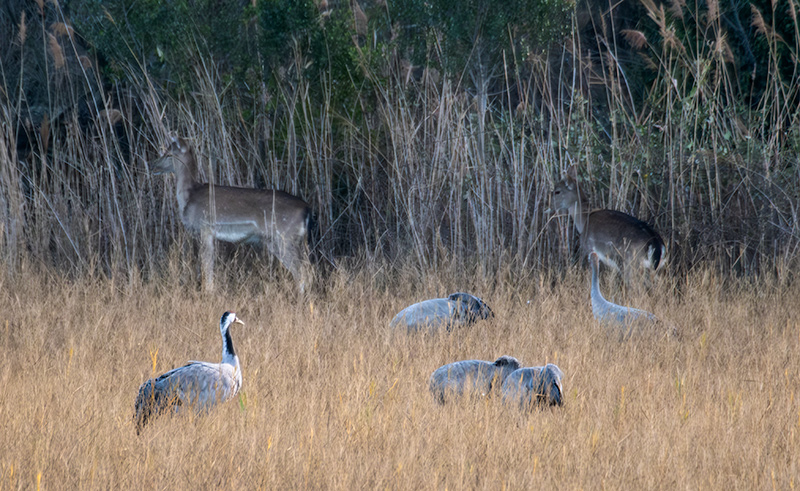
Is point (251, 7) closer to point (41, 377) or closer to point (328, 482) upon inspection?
point (41, 377)

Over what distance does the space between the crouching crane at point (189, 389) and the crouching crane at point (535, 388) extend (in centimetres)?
107

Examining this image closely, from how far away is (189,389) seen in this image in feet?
10.8

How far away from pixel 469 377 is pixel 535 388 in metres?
0.30

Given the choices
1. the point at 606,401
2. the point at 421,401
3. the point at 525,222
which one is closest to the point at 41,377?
the point at 421,401

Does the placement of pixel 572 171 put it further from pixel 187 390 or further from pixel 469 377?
pixel 187 390

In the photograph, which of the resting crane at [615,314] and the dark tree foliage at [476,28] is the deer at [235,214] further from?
the resting crane at [615,314]

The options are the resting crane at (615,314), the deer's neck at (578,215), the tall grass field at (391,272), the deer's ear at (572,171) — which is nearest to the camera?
the tall grass field at (391,272)

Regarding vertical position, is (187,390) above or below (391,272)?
above

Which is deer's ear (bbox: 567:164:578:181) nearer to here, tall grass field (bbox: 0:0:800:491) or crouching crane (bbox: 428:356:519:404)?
tall grass field (bbox: 0:0:800:491)

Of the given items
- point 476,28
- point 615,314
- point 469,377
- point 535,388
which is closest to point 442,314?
point 615,314

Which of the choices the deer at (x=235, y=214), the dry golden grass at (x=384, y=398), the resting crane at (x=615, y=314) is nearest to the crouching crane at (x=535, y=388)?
the dry golden grass at (x=384, y=398)

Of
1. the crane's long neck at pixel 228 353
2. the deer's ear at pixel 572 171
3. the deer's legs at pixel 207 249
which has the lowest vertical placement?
the deer's legs at pixel 207 249

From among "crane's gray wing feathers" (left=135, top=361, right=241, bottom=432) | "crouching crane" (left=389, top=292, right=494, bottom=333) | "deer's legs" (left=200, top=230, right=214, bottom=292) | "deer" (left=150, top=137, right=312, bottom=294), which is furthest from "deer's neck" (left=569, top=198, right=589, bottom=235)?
"crane's gray wing feathers" (left=135, top=361, right=241, bottom=432)

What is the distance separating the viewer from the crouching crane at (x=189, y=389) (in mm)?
3148
